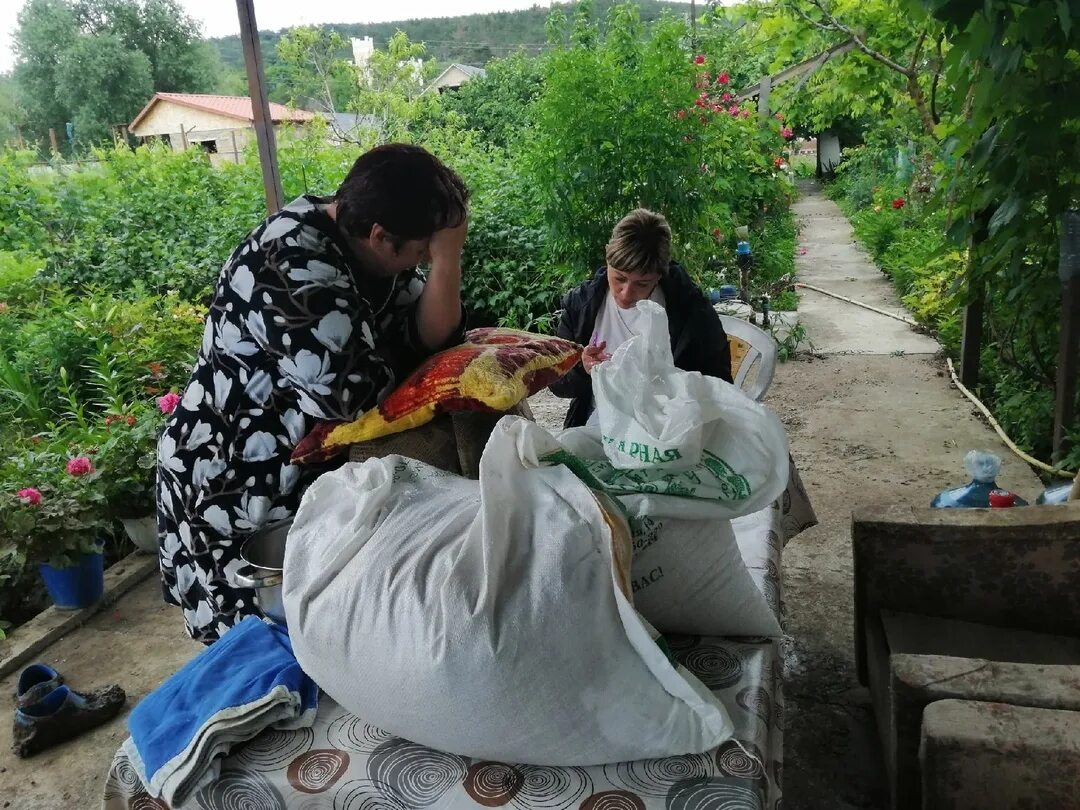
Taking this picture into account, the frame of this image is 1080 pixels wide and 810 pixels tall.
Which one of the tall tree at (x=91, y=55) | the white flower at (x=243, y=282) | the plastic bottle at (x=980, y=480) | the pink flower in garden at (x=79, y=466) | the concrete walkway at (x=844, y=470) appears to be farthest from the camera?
the tall tree at (x=91, y=55)

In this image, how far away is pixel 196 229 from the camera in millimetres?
7008

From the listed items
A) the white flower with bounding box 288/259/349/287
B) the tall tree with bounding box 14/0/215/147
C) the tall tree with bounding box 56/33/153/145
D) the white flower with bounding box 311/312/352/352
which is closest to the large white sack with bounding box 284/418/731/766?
the white flower with bounding box 311/312/352/352

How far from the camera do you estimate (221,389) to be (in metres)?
1.59

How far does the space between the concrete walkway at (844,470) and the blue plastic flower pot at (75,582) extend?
8.25 feet

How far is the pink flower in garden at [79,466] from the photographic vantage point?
3234mm

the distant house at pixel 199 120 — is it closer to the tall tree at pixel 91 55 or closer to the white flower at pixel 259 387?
the tall tree at pixel 91 55

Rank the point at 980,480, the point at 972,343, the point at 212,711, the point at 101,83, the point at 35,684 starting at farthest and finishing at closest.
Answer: the point at 101,83 < the point at 972,343 < the point at 35,684 < the point at 980,480 < the point at 212,711

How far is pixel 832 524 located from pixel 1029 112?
169cm

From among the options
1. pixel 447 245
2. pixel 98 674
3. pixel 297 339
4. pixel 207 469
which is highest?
pixel 447 245

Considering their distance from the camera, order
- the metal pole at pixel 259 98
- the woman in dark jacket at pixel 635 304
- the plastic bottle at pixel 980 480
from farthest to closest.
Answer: the metal pole at pixel 259 98 → the woman in dark jacket at pixel 635 304 → the plastic bottle at pixel 980 480

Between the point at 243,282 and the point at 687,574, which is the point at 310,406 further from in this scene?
the point at 687,574

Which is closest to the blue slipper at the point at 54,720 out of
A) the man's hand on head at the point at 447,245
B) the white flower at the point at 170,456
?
the white flower at the point at 170,456

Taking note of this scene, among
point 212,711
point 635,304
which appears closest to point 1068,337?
point 635,304

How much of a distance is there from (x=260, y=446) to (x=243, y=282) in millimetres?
317
